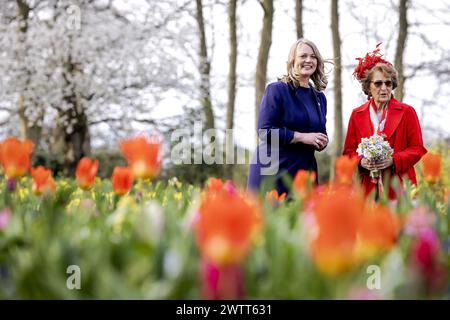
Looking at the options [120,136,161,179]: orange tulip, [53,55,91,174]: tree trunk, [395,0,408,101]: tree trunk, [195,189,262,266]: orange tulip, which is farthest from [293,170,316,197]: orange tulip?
[53,55,91,174]: tree trunk

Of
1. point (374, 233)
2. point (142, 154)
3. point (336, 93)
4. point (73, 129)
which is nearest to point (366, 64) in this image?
point (142, 154)

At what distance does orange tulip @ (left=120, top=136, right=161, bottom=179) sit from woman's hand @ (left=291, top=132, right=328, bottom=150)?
2.00m

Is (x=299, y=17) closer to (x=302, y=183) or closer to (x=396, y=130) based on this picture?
(x=396, y=130)

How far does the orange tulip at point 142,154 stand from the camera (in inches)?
71.3

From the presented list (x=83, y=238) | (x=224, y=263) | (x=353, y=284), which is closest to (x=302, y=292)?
(x=353, y=284)

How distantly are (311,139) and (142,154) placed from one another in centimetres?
206

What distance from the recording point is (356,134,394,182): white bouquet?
367cm

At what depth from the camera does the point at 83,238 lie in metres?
1.42

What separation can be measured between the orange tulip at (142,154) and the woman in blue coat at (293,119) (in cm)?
199

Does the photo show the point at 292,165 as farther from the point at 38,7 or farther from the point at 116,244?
the point at 38,7

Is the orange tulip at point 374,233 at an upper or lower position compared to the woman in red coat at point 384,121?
lower

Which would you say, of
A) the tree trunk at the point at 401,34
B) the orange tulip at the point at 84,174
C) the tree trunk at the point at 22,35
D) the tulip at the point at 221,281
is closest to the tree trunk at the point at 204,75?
the tree trunk at the point at 22,35

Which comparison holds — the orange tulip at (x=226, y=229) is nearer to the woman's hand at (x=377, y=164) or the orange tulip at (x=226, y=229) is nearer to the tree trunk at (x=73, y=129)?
the woman's hand at (x=377, y=164)
